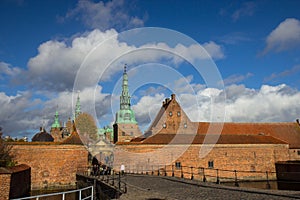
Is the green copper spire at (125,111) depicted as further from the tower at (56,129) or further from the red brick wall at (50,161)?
the tower at (56,129)

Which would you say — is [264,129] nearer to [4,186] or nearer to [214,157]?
[214,157]

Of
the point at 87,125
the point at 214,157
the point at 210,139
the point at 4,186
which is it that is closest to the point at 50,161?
the point at 4,186

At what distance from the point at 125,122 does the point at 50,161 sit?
24.8 m

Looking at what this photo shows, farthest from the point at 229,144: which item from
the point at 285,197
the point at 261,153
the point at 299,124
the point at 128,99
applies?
the point at 128,99

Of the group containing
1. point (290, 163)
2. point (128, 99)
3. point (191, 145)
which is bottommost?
point (290, 163)

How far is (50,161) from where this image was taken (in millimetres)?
27734

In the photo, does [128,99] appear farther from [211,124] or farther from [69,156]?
[69,156]

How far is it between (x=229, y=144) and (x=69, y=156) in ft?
57.5

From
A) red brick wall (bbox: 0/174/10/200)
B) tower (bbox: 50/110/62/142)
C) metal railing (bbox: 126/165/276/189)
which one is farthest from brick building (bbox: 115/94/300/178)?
tower (bbox: 50/110/62/142)

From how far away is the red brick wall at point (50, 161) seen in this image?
26.8 m

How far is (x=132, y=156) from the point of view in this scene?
27.8 metres

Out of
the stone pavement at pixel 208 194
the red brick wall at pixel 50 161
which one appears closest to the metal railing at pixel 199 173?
the red brick wall at pixel 50 161

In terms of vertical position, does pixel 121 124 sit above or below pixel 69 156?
above

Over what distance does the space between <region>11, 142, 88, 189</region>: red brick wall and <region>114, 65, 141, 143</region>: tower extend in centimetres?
2278
